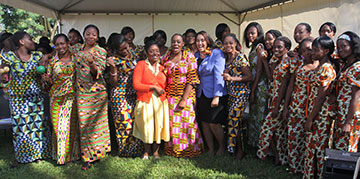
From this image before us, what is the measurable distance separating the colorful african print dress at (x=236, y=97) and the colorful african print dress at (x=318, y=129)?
3.15 feet

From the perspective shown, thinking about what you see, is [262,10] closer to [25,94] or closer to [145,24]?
[145,24]

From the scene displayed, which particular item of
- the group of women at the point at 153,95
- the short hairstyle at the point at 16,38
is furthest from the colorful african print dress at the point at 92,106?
the short hairstyle at the point at 16,38

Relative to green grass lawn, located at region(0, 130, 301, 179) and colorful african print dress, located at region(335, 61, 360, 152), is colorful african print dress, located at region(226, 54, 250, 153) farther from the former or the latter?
colorful african print dress, located at region(335, 61, 360, 152)

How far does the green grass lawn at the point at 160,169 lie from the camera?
11.3ft

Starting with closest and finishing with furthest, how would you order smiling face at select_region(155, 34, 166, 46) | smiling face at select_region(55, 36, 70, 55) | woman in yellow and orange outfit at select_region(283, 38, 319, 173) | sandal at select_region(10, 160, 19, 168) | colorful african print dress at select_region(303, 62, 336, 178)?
colorful african print dress at select_region(303, 62, 336, 178) < woman in yellow and orange outfit at select_region(283, 38, 319, 173) < smiling face at select_region(55, 36, 70, 55) < sandal at select_region(10, 160, 19, 168) < smiling face at select_region(155, 34, 166, 46)

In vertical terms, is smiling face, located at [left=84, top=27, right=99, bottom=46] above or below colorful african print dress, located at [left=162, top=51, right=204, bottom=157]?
above

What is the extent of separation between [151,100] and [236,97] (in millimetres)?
1215

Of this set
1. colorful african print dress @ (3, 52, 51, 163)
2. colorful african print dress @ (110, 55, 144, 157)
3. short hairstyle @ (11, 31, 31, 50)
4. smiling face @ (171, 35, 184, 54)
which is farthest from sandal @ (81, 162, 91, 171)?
smiling face @ (171, 35, 184, 54)

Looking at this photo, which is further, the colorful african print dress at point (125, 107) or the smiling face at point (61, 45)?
the colorful african print dress at point (125, 107)

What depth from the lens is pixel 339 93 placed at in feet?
8.96

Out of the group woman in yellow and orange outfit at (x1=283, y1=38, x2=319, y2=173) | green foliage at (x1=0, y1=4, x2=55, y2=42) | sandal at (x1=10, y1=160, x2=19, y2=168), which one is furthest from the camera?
green foliage at (x1=0, y1=4, x2=55, y2=42)

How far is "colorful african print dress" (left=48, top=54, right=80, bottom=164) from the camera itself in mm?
3631

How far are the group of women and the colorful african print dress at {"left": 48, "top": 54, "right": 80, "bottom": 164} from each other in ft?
0.04

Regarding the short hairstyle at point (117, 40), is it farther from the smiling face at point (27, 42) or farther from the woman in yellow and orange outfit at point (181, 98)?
the smiling face at point (27, 42)
